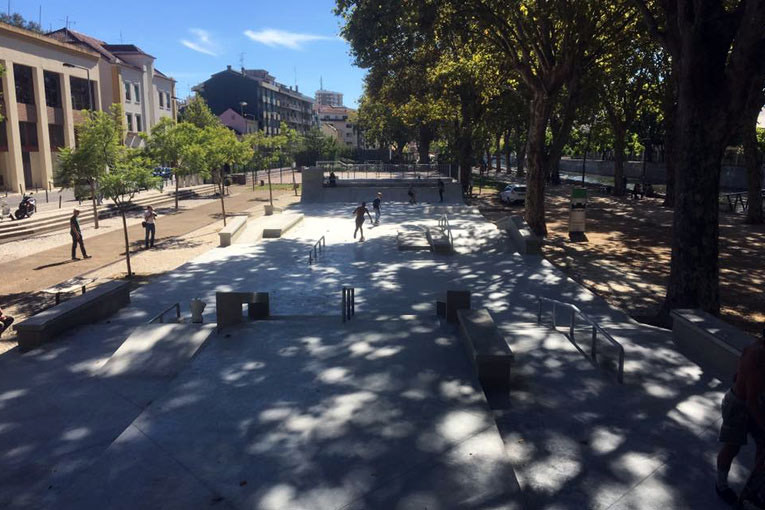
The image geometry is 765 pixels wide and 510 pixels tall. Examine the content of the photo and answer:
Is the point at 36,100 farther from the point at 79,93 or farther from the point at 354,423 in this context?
the point at 354,423

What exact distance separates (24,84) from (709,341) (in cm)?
5195

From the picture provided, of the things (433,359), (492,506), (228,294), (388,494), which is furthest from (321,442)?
(228,294)

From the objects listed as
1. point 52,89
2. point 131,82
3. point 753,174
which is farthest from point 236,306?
point 131,82

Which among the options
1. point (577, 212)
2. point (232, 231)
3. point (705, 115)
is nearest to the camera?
point (705, 115)

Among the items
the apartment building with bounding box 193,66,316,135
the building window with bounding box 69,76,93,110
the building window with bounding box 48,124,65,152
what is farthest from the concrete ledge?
the apartment building with bounding box 193,66,316,135

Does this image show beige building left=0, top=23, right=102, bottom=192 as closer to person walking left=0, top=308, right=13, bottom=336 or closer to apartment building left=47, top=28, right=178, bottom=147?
apartment building left=47, top=28, right=178, bottom=147

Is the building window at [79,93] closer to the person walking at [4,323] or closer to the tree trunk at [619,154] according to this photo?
the tree trunk at [619,154]

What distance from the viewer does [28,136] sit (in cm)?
4603

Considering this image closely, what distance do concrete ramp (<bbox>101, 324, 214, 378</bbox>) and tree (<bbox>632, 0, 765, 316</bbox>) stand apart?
9293 millimetres

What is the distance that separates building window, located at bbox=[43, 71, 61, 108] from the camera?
4675cm

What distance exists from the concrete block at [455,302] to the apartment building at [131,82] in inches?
2010

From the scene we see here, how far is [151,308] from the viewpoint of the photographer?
1227 cm

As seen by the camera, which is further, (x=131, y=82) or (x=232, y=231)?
(x=131, y=82)

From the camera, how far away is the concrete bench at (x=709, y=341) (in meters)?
7.43
